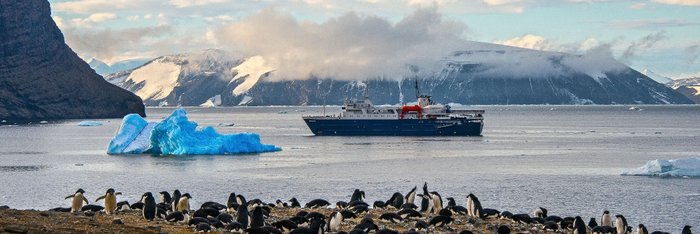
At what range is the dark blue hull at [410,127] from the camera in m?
116

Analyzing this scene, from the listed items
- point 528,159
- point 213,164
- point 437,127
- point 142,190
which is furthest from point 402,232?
point 437,127

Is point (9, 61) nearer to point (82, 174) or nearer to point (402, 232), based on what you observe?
point (82, 174)

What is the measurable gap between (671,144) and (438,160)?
34917 millimetres

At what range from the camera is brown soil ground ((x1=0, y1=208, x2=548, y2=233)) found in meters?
22.2

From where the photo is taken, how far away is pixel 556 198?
4359 centimetres

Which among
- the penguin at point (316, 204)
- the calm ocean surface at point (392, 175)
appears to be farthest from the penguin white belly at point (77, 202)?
the penguin at point (316, 204)

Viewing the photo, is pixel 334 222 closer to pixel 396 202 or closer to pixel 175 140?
pixel 396 202

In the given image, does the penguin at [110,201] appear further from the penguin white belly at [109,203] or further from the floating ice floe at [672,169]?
the floating ice floe at [672,169]

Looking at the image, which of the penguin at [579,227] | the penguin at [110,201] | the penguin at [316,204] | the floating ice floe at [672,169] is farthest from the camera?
the floating ice floe at [672,169]

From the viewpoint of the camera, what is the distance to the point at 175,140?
7769 centimetres

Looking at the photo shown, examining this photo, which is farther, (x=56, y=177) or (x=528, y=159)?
(x=528, y=159)

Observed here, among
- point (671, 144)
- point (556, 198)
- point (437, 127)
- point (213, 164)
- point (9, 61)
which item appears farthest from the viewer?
point (9, 61)

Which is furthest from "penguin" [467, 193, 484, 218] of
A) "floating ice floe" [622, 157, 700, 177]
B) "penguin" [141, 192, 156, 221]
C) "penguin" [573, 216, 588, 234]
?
"floating ice floe" [622, 157, 700, 177]

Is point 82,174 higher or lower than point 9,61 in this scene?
lower
